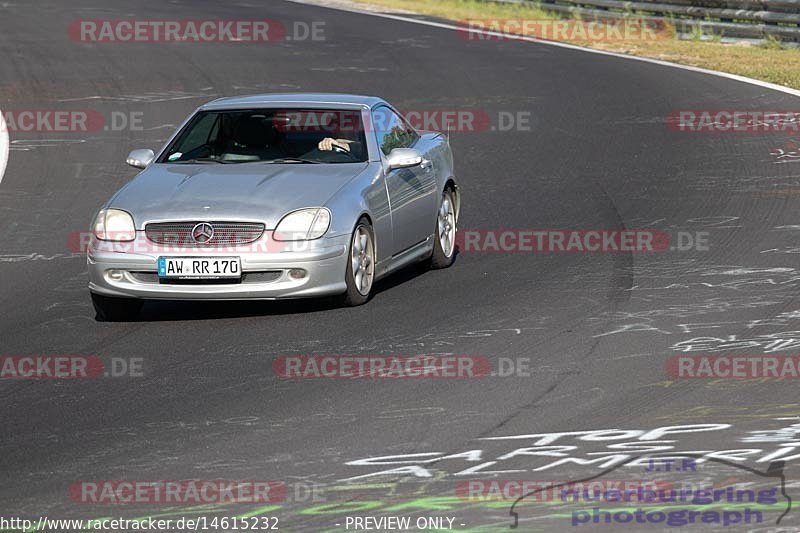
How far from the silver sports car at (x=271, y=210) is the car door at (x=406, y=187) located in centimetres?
1

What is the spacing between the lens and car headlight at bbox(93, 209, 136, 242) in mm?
10867

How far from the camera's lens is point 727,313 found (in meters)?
10.5

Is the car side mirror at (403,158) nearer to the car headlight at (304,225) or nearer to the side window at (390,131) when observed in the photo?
the side window at (390,131)

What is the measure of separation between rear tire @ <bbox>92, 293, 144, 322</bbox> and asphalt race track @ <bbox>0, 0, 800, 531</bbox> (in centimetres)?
11

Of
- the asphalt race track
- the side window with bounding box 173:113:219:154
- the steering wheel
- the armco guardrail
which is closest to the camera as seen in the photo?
the asphalt race track

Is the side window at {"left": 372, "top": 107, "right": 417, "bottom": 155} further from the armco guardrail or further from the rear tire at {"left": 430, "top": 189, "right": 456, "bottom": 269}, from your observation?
the armco guardrail

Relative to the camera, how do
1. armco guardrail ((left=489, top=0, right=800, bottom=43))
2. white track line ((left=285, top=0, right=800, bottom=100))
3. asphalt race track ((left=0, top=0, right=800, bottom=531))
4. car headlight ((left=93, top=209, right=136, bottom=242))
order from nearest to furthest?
asphalt race track ((left=0, top=0, right=800, bottom=531)), car headlight ((left=93, top=209, right=136, bottom=242)), white track line ((left=285, top=0, right=800, bottom=100)), armco guardrail ((left=489, top=0, right=800, bottom=43))

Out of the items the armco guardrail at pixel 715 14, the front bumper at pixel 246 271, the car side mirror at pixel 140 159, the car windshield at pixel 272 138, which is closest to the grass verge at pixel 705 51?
the armco guardrail at pixel 715 14

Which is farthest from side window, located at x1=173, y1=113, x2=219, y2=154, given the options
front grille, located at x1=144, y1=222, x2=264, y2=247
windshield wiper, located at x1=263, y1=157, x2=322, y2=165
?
front grille, located at x1=144, y1=222, x2=264, y2=247

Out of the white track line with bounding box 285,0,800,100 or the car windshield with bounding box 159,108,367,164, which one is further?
the white track line with bounding box 285,0,800,100

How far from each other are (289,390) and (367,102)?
4.18 m

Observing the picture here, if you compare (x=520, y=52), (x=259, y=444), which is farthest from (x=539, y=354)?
(x=520, y=52)

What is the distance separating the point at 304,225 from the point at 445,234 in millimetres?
2336

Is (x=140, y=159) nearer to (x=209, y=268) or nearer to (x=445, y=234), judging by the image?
(x=209, y=268)
